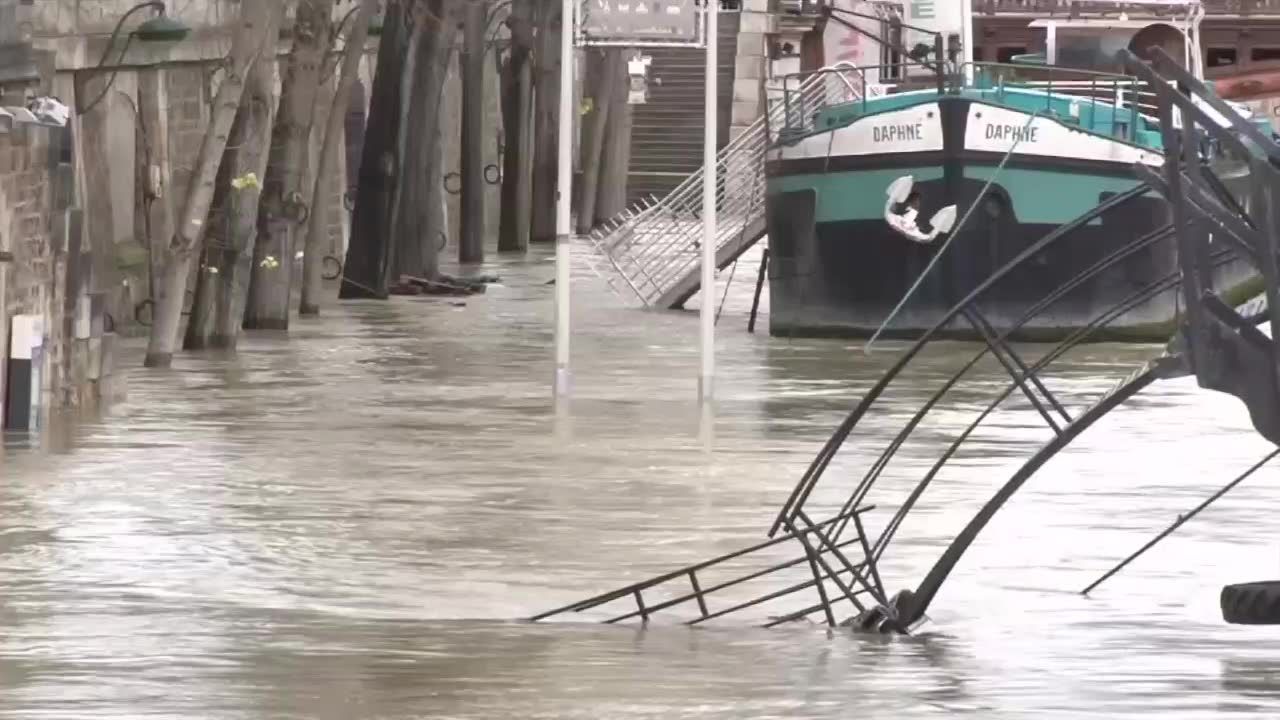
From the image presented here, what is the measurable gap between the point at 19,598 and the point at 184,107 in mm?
22055

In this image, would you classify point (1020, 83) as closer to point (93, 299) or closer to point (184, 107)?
point (184, 107)

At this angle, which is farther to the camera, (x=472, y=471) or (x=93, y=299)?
(x=93, y=299)

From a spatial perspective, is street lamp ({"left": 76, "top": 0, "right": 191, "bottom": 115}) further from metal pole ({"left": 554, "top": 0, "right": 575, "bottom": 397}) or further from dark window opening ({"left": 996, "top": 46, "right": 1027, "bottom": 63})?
dark window opening ({"left": 996, "top": 46, "right": 1027, "bottom": 63})

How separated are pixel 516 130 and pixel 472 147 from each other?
471 cm

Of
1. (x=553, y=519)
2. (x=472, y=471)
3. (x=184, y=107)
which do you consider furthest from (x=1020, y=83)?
(x=553, y=519)

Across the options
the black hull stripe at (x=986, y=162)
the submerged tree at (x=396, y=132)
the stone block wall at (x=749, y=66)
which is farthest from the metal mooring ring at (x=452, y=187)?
the black hull stripe at (x=986, y=162)

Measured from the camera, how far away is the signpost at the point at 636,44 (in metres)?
24.9

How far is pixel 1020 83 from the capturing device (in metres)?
36.2

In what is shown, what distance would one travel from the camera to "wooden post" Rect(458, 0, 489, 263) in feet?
155

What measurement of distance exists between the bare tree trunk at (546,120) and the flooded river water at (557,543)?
20.9 meters

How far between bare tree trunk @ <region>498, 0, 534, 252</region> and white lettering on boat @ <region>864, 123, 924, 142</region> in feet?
60.5

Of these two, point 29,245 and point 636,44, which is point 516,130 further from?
point 29,245

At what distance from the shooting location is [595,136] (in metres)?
56.9

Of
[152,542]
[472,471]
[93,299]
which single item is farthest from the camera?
[93,299]
